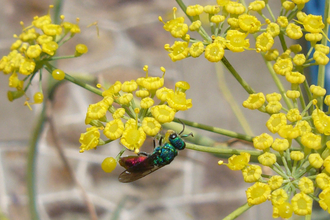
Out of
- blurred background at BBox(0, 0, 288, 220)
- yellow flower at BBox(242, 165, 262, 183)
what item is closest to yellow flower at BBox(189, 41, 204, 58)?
yellow flower at BBox(242, 165, 262, 183)

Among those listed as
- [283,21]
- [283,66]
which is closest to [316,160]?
[283,66]

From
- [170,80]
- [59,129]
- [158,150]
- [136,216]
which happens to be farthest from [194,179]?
[158,150]

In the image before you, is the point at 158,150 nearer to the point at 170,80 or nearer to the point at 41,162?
the point at 170,80

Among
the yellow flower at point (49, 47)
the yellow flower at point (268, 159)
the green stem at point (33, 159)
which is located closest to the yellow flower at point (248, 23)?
the yellow flower at point (268, 159)

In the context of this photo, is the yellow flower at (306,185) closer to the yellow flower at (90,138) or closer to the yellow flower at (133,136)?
the yellow flower at (133,136)

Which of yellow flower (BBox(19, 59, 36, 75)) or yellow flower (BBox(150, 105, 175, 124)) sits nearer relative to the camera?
yellow flower (BBox(150, 105, 175, 124))

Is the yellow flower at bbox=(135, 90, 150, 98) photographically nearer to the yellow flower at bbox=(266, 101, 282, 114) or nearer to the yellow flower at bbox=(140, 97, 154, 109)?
the yellow flower at bbox=(140, 97, 154, 109)
